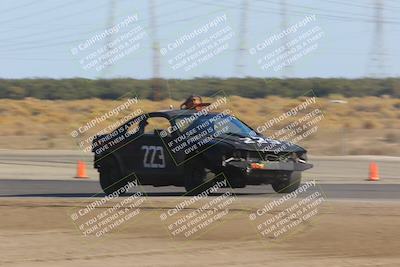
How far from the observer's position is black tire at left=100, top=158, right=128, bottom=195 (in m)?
19.9

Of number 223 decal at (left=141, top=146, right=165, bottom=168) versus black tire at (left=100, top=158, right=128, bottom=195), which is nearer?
number 223 decal at (left=141, top=146, right=165, bottom=168)

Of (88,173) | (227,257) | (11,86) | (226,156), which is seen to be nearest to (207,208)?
Answer: (226,156)

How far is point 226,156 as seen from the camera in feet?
60.2

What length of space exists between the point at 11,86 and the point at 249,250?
94.9 meters

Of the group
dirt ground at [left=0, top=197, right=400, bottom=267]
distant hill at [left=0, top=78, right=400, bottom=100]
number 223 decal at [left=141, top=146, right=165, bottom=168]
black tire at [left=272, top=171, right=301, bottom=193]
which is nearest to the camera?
dirt ground at [left=0, top=197, right=400, bottom=267]

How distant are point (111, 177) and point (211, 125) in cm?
233

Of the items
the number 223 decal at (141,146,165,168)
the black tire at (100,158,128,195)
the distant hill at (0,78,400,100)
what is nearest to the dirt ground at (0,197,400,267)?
the number 223 decal at (141,146,165,168)

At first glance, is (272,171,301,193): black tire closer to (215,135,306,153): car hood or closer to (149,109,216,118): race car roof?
(215,135,306,153): car hood

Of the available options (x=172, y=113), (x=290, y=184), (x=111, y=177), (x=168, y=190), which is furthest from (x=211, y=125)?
(x=168, y=190)

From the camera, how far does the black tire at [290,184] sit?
1930 centimetres

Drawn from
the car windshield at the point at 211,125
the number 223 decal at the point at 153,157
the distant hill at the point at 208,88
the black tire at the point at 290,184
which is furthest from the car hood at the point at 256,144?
the distant hill at the point at 208,88

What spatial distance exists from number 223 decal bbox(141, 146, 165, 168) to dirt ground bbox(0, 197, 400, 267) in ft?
7.02

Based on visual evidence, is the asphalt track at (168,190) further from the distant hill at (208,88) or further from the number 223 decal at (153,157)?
the distant hill at (208,88)

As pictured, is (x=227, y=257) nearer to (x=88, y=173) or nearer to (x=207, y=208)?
(x=207, y=208)
